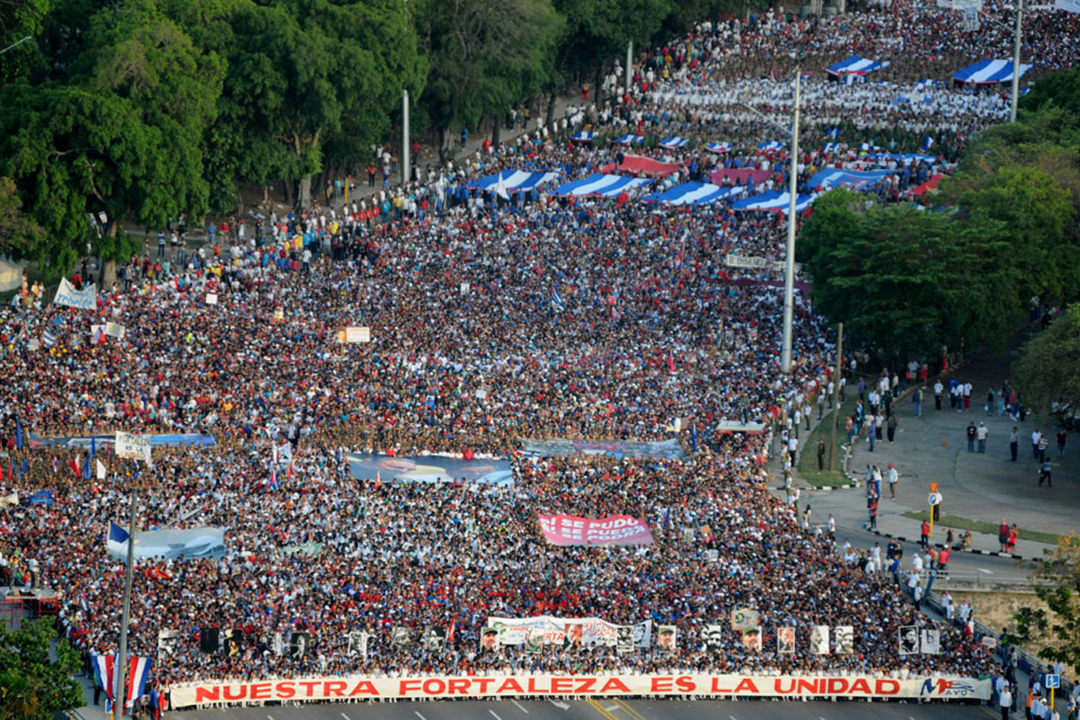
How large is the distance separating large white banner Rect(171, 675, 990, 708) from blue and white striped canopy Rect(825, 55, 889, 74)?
6598 centimetres

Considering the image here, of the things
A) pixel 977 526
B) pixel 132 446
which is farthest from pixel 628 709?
pixel 132 446

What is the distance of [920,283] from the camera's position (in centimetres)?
7800

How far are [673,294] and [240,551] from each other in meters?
30.4

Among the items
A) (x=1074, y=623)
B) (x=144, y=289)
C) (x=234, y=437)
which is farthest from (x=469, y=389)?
(x=1074, y=623)

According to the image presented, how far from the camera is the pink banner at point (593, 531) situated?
62.5 m

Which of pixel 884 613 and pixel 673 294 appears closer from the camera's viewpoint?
pixel 884 613

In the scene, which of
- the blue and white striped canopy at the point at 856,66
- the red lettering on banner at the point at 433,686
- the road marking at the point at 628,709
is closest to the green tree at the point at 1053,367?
the road marking at the point at 628,709

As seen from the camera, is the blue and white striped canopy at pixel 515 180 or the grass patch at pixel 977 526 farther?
the blue and white striped canopy at pixel 515 180

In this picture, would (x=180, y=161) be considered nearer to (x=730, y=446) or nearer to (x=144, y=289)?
(x=144, y=289)

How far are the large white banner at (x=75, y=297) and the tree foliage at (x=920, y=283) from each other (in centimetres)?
2980

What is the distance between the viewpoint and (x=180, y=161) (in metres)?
86.1

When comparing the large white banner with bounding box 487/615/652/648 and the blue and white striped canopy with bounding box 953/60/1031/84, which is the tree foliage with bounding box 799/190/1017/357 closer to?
the large white banner with bounding box 487/615/652/648

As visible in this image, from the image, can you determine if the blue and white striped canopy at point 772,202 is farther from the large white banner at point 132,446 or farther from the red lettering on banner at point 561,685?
the red lettering on banner at point 561,685

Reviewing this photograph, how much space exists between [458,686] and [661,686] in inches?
232
